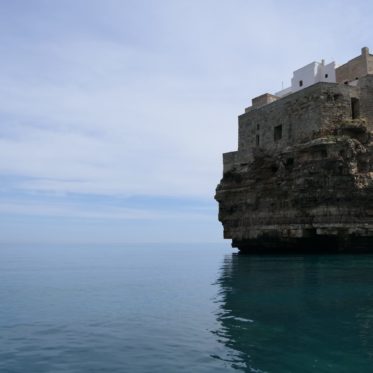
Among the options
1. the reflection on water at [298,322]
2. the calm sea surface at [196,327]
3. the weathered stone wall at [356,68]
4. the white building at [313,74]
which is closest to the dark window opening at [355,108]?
the weathered stone wall at [356,68]

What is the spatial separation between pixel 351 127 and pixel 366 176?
12.6 feet

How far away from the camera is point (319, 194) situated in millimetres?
34000

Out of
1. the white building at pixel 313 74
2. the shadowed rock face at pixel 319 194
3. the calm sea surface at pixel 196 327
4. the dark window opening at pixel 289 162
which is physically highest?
the white building at pixel 313 74

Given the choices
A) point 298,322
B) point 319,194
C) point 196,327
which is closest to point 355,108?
point 319,194

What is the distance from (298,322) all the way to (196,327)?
2.77 metres

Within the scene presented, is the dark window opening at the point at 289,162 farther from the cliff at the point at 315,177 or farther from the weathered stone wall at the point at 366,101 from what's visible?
the weathered stone wall at the point at 366,101

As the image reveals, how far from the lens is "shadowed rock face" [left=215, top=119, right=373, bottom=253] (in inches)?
1307

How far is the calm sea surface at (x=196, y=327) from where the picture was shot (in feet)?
29.7

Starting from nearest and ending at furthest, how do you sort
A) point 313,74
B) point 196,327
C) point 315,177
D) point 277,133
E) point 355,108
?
point 196,327, point 315,177, point 355,108, point 277,133, point 313,74

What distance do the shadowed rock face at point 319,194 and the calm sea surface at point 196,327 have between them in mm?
12141

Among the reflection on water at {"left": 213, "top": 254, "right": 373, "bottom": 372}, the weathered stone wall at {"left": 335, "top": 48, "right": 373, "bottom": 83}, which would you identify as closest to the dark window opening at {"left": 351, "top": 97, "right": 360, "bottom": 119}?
the weathered stone wall at {"left": 335, "top": 48, "right": 373, "bottom": 83}

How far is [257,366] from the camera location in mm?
8688

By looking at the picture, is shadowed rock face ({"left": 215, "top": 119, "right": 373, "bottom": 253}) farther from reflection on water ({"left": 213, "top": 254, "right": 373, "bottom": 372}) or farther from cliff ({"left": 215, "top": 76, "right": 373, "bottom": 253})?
reflection on water ({"left": 213, "top": 254, "right": 373, "bottom": 372})

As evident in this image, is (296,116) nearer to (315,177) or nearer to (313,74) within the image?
(315,177)
